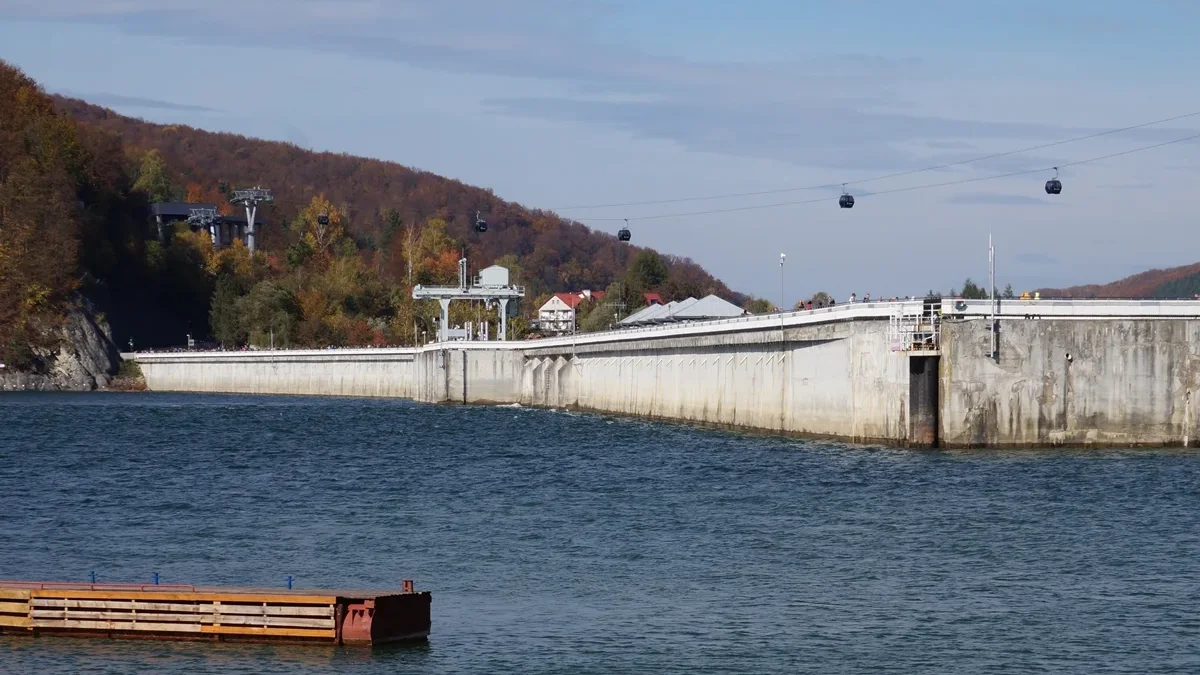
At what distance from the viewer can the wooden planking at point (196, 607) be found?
29.0m

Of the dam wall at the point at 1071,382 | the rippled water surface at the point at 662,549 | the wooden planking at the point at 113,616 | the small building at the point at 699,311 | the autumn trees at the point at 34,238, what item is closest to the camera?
the rippled water surface at the point at 662,549

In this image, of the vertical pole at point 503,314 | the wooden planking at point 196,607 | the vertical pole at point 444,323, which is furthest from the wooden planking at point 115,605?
the vertical pole at point 503,314

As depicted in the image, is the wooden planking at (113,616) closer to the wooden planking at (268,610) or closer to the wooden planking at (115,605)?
the wooden planking at (115,605)

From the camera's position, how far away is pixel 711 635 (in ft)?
98.6

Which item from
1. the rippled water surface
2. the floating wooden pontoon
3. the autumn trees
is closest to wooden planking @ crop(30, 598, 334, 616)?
the floating wooden pontoon

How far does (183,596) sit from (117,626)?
1.31 metres

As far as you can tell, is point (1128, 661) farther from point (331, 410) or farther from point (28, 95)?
point (28, 95)

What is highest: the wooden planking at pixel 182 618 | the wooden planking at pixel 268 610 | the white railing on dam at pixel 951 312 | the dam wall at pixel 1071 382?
the white railing on dam at pixel 951 312

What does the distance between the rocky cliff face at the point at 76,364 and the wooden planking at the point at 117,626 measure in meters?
132

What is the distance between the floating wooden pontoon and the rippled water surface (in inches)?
16.7

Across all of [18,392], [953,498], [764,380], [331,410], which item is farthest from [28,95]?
[953,498]

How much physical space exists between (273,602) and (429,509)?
20.7 metres

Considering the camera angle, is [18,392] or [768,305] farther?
[768,305]

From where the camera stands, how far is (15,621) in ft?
98.4
